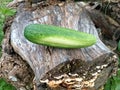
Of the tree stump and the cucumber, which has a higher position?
the cucumber

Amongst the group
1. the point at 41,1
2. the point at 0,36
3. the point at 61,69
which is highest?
the point at 41,1

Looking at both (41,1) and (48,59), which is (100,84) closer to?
(48,59)

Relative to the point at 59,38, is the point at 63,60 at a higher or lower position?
lower

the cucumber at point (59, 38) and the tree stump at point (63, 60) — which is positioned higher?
the cucumber at point (59, 38)

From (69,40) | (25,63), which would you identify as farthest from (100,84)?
(25,63)
